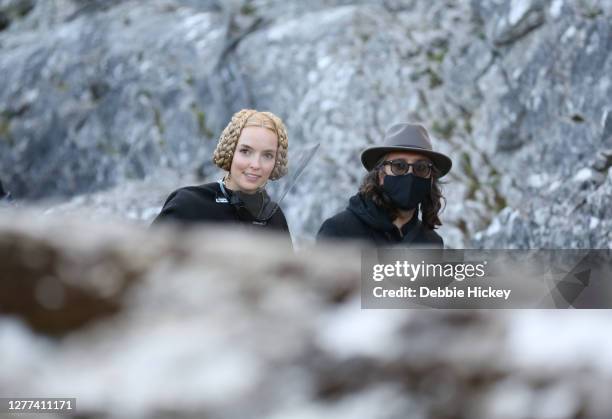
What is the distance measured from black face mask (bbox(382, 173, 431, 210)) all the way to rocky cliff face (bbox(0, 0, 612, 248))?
6.27 meters

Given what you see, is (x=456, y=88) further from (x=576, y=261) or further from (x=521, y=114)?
(x=576, y=261)

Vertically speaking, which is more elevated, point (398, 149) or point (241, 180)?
point (398, 149)

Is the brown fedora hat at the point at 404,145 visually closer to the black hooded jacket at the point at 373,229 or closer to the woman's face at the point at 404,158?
the woman's face at the point at 404,158

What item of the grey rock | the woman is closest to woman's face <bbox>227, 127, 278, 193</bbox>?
the woman

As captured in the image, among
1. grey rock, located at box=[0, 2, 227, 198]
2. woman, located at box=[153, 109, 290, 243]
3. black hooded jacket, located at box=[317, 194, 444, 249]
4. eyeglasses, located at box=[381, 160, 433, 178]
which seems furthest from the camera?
grey rock, located at box=[0, 2, 227, 198]

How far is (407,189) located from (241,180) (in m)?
1.38

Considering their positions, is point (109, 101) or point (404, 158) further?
point (109, 101)

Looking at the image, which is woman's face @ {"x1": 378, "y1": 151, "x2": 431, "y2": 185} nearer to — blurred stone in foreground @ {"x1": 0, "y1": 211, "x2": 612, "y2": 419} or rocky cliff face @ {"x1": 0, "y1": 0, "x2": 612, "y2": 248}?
blurred stone in foreground @ {"x1": 0, "y1": 211, "x2": 612, "y2": 419}

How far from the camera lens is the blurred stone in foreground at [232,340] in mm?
1182

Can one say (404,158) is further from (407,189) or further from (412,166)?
(407,189)

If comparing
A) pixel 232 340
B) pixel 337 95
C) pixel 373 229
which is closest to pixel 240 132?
pixel 373 229

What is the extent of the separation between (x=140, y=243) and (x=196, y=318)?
19cm

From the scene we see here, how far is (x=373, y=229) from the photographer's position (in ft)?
16.8

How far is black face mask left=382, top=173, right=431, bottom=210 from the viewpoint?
5.05 m
